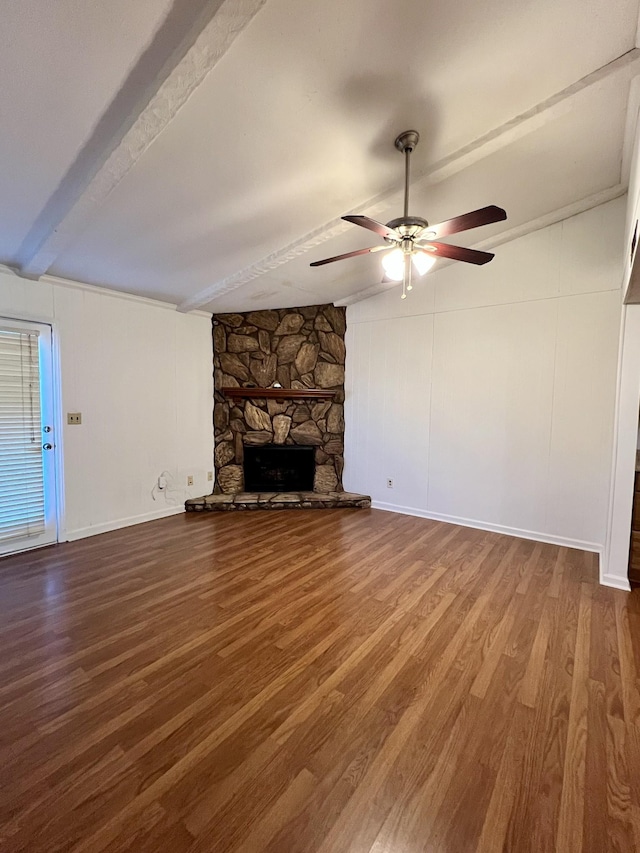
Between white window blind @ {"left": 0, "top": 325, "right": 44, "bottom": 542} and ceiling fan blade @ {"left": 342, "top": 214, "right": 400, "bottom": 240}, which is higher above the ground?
ceiling fan blade @ {"left": 342, "top": 214, "right": 400, "bottom": 240}

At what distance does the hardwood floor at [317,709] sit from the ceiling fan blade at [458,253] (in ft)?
7.37

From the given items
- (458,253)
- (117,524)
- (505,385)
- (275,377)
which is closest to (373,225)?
(458,253)

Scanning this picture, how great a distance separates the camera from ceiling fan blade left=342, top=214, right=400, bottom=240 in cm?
193

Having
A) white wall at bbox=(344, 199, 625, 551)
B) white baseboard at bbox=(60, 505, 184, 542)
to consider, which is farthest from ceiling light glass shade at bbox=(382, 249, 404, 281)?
white baseboard at bbox=(60, 505, 184, 542)

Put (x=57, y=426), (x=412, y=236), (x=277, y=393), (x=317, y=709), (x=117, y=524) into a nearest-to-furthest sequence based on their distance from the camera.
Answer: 1. (x=317, y=709)
2. (x=412, y=236)
3. (x=57, y=426)
4. (x=117, y=524)
5. (x=277, y=393)

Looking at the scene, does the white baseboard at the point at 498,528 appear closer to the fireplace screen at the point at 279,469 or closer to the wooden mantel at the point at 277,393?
the fireplace screen at the point at 279,469

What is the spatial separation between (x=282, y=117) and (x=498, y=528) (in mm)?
3907

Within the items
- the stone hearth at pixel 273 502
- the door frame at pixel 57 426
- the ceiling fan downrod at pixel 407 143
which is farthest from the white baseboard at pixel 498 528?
the door frame at pixel 57 426

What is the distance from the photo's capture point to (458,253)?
229cm

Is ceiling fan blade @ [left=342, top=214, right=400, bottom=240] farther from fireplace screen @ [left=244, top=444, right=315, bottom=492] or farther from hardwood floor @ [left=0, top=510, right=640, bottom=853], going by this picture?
fireplace screen @ [left=244, top=444, right=315, bottom=492]

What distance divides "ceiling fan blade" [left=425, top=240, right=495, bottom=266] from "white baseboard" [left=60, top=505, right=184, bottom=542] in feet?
12.7

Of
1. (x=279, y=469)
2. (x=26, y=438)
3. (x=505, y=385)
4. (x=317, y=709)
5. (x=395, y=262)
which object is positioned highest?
(x=395, y=262)

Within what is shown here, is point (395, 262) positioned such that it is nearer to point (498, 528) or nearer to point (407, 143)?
point (407, 143)

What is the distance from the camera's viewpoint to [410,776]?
4.58 feet
